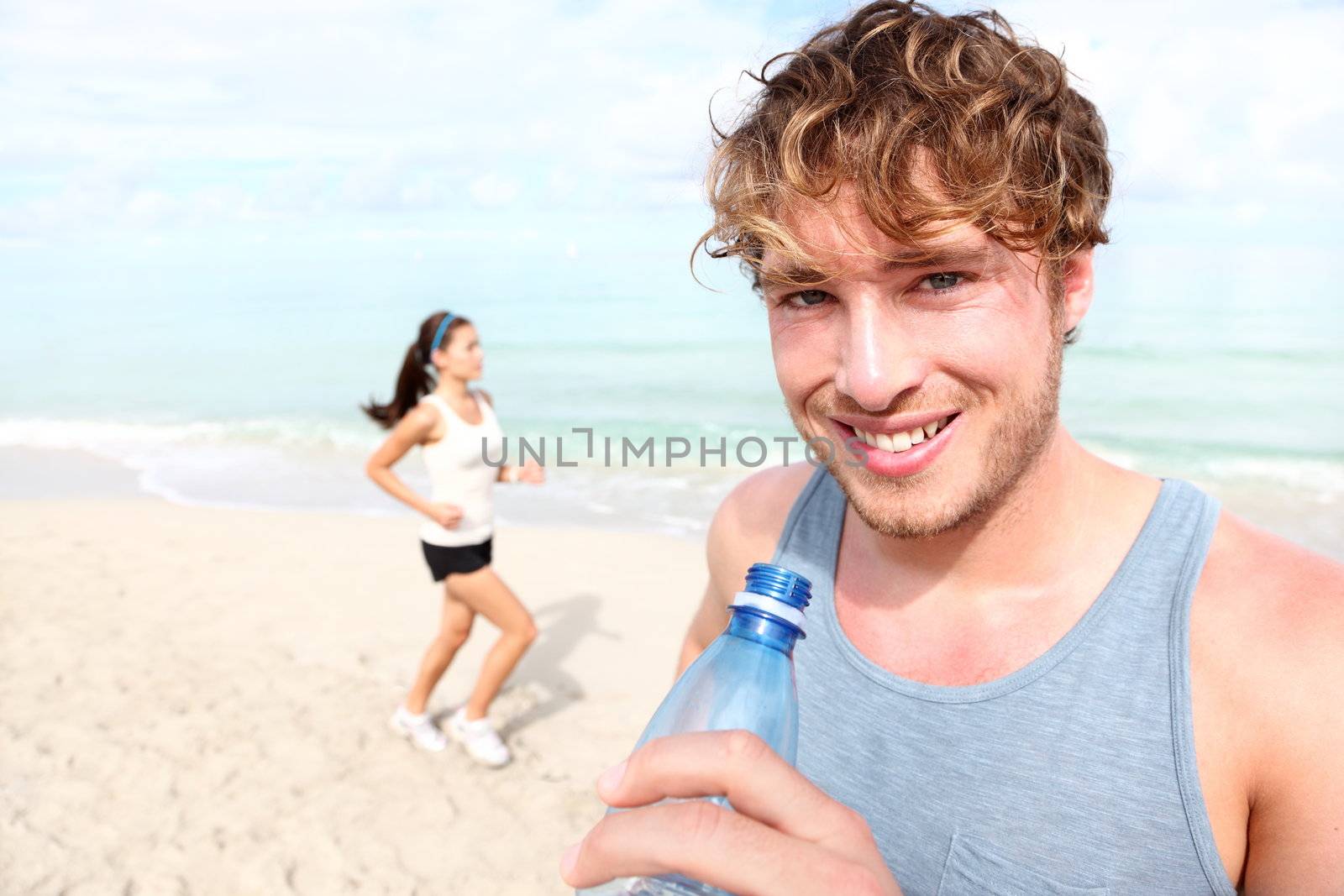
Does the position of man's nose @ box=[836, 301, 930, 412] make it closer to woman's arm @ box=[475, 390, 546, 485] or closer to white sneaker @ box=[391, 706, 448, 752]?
woman's arm @ box=[475, 390, 546, 485]

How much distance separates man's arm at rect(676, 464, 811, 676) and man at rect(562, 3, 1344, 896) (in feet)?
0.66

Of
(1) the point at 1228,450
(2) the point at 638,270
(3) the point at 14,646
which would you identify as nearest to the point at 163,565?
(3) the point at 14,646

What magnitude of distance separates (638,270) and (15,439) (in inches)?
1244

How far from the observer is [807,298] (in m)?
1.84

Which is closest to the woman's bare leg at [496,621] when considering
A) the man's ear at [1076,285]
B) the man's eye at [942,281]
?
the man's ear at [1076,285]

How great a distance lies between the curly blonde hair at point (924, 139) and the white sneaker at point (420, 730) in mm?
4422

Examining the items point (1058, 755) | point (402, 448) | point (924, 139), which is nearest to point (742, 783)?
point (1058, 755)

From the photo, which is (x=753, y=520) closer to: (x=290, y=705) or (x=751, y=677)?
(x=751, y=677)

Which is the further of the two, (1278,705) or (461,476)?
(461,476)

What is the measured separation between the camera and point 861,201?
173 centimetres

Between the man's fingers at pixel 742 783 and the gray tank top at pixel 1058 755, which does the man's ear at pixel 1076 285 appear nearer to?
the gray tank top at pixel 1058 755

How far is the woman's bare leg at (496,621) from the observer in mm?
5395

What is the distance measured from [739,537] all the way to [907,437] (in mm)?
621

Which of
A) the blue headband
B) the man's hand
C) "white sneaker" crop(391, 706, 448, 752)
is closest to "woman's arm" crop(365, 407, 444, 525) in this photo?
the blue headband
